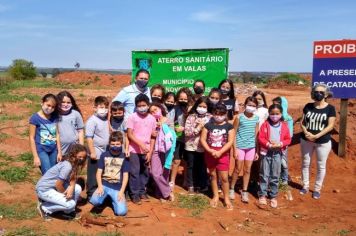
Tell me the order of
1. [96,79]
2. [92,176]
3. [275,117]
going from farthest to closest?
1. [96,79]
2. [275,117]
3. [92,176]

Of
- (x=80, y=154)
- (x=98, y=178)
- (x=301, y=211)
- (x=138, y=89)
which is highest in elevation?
(x=138, y=89)

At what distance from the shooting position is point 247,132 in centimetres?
607

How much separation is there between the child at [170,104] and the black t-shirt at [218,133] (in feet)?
2.15

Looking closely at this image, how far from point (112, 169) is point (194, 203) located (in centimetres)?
137

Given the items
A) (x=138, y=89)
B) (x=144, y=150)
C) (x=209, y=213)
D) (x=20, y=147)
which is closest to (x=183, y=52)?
(x=138, y=89)

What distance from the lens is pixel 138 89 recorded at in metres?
6.00

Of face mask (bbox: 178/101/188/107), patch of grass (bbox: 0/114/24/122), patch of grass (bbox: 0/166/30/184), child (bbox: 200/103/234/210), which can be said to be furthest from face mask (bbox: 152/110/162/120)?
patch of grass (bbox: 0/114/24/122)

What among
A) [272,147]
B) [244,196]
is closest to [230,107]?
[272,147]

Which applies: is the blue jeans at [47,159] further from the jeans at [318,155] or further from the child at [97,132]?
the jeans at [318,155]

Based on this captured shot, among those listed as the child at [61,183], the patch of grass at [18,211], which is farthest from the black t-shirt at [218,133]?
the patch of grass at [18,211]

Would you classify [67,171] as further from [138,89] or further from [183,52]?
[183,52]

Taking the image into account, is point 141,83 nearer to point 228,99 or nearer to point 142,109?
point 142,109

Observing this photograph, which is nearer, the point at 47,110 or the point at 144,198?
the point at 47,110

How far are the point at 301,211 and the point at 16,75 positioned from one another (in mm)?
42681
